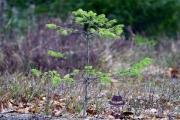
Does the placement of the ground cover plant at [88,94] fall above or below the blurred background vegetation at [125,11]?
below

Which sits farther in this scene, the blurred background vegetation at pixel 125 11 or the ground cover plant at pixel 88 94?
the blurred background vegetation at pixel 125 11

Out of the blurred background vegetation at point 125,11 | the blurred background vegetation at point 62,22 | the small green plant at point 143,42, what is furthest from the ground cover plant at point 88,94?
the blurred background vegetation at point 125,11

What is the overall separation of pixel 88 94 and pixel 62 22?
211 inches

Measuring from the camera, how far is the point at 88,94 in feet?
20.9

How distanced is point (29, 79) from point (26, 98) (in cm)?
70

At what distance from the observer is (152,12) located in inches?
571

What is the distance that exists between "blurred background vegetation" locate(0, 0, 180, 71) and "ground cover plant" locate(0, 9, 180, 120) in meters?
2.65

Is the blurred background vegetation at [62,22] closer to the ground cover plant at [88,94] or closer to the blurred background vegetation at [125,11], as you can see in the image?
the blurred background vegetation at [125,11]

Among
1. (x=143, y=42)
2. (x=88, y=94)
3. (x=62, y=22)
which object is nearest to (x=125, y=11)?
(x=143, y=42)

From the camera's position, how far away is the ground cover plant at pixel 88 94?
5539 millimetres

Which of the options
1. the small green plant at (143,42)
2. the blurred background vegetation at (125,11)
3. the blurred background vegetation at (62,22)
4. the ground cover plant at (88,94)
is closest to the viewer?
the ground cover plant at (88,94)

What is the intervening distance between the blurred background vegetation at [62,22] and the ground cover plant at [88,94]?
265 cm

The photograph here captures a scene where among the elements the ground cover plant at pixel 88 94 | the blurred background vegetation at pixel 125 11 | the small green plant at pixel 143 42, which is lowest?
the ground cover plant at pixel 88 94

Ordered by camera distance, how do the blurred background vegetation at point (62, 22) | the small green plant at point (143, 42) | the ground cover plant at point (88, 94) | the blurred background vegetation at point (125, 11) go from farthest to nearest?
the blurred background vegetation at point (125, 11) → the small green plant at point (143, 42) → the blurred background vegetation at point (62, 22) → the ground cover plant at point (88, 94)
